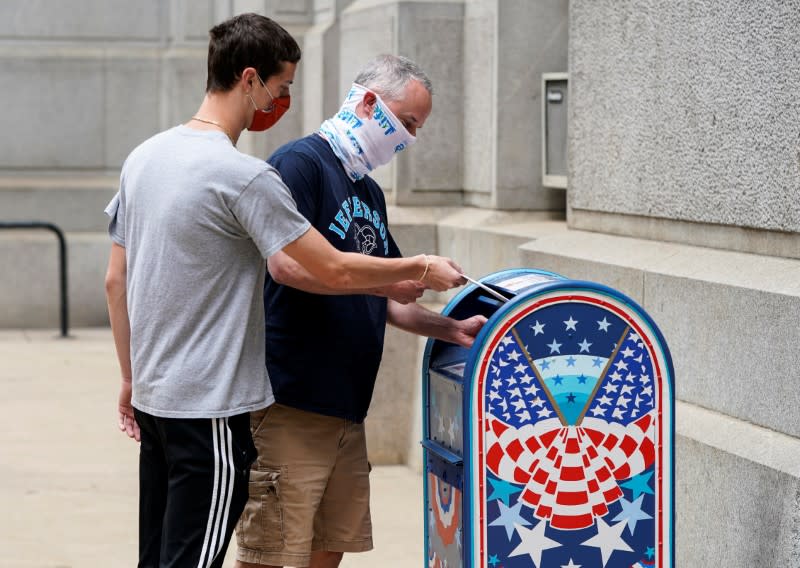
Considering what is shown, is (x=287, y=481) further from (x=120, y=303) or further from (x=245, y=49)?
(x=245, y=49)

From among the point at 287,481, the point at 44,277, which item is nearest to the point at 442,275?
the point at 287,481

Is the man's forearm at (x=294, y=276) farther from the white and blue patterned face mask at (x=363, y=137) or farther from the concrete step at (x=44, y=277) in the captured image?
the concrete step at (x=44, y=277)

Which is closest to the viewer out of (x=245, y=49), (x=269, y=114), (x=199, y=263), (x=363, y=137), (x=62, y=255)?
(x=199, y=263)

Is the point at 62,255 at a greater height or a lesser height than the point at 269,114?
lesser

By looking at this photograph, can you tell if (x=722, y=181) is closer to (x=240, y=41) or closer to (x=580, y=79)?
(x=580, y=79)

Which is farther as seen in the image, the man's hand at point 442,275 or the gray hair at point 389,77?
the gray hair at point 389,77

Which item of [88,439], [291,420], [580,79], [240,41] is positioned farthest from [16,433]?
[240,41]

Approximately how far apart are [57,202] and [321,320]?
8886 mm

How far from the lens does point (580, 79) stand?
20.0 ft

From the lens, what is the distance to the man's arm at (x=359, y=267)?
331cm

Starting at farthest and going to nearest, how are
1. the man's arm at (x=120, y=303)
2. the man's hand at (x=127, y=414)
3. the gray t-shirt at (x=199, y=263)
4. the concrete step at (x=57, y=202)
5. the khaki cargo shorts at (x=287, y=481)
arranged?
the concrete step at (x=57, y=202) → the khaki cargo shorts at (x=287, y=481) → the man's hand at (x=127, y=414) → the man's arm at (x=120, y=303) → the gray t-shirt at (x=199, y=263)

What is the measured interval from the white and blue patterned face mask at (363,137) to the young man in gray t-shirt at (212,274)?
43cm

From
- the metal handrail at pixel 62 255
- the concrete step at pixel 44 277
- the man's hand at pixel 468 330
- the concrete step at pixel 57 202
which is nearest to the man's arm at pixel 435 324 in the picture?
the man's hand at pixel 468 330

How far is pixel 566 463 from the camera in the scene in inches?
137
